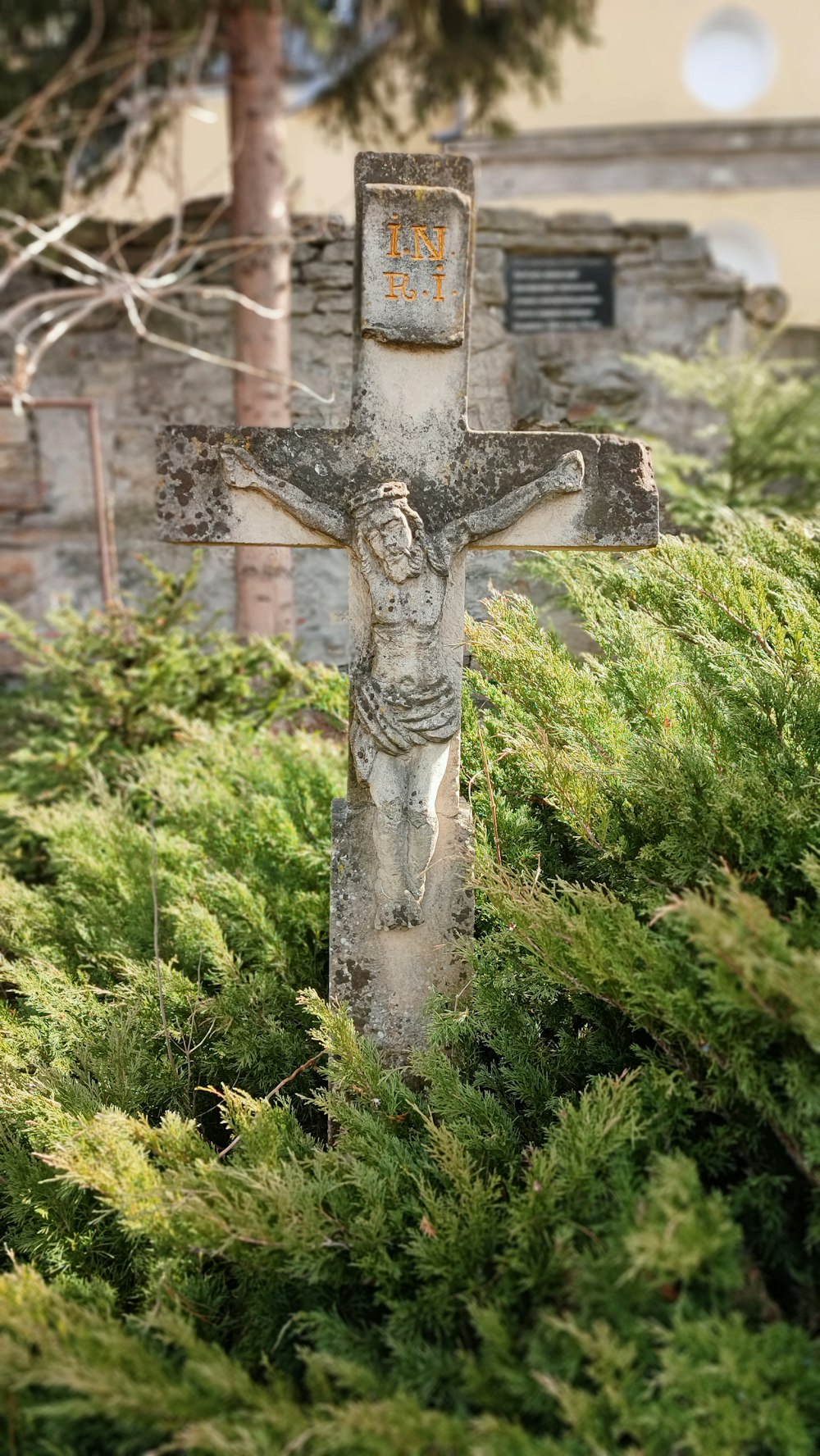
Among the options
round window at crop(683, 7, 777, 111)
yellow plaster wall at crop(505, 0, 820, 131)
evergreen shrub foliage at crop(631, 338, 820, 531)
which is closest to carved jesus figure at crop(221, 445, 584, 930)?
evergreen shrub foliage at crop(631, 338, 820, 531)

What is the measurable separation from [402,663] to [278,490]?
455 mm

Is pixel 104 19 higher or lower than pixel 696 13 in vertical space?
lower

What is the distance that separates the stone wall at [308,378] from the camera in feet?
17.3

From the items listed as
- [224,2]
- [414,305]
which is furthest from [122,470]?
[414,305]

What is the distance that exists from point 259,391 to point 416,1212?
13.4ft

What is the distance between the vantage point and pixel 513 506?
2.51 meters

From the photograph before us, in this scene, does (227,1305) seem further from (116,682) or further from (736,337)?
(736,337)

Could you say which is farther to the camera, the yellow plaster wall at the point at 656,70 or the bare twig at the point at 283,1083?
the yellow plaster wall at the point at 656,70

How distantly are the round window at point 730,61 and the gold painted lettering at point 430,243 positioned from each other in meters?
10.1

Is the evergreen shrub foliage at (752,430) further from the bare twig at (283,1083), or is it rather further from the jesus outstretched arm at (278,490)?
the bare twig at (283,1083)

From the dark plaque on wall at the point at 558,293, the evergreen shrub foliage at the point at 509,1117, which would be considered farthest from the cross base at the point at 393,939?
the dark plaque on wall at the point at 558,293

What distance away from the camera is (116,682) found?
4125 mm

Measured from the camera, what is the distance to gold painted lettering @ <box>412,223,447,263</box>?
246cm

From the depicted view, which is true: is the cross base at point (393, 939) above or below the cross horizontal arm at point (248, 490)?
below
